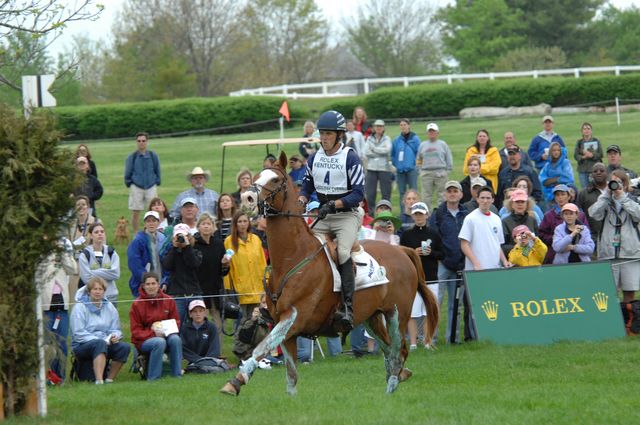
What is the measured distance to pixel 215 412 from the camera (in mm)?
10742

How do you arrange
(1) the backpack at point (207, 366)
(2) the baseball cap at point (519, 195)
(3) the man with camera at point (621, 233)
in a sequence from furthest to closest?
1. (2) the baseball cap at point (519, 195)
2. (3) the man with camera at point (621, 233)
3. (1) the backpack at point (207, 366)

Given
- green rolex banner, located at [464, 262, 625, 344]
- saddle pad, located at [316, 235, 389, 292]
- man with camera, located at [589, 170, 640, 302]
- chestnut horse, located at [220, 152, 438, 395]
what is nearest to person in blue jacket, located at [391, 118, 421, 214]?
man with camera, located at [589, 170, 640, 302]

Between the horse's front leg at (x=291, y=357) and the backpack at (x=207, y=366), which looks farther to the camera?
Result: the backpack at (x=207, y=366)

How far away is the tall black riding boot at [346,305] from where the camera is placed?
11609 mm

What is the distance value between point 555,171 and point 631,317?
6.80m

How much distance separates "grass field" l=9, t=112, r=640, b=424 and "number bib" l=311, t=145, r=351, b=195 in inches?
86.9

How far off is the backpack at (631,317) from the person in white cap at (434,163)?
Answer: 7.70m

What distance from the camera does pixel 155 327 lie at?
49.1ft

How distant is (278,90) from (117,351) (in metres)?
49.1

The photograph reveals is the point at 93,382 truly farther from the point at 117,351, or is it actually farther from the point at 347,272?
the point at 347,272

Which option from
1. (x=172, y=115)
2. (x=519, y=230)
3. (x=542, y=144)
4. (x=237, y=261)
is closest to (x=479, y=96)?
(x=172, y=115)

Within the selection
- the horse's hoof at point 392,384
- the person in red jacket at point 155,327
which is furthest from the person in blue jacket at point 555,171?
the horse's hoof at point 392,384

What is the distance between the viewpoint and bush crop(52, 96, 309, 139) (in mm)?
48281

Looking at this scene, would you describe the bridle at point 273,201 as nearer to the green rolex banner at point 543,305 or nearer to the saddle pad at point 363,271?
the saddle pad at point 363,271
